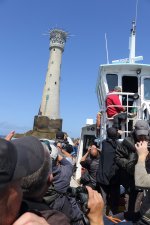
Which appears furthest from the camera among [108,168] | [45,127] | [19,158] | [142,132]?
[45,127]

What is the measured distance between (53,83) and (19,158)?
50113 millimetres

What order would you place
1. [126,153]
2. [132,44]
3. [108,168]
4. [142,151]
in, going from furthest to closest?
[132,44] → [108,168] → [126,153] → [142,151]

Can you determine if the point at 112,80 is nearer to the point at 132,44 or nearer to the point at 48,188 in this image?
the point at 132,44

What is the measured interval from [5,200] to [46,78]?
51.6m

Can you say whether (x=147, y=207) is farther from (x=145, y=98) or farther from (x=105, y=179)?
(x=145, y=98)

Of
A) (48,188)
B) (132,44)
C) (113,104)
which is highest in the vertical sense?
(132,44)

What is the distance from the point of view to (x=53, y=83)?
51094 mm

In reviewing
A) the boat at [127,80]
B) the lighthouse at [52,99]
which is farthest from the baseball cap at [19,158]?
the lighthouse at [52,99]

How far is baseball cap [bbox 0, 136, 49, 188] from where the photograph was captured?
116 cm

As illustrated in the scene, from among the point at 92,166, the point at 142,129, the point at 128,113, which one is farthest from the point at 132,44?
the point at 142,129

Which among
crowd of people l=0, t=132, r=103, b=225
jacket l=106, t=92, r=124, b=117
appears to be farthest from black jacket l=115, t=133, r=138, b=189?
jacket l=106, t=92, r=124, b=117

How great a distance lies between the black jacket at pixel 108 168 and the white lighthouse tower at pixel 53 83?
44.6 meters

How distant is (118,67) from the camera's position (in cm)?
1059

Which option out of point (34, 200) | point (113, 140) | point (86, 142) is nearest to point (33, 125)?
point (86, 142)
